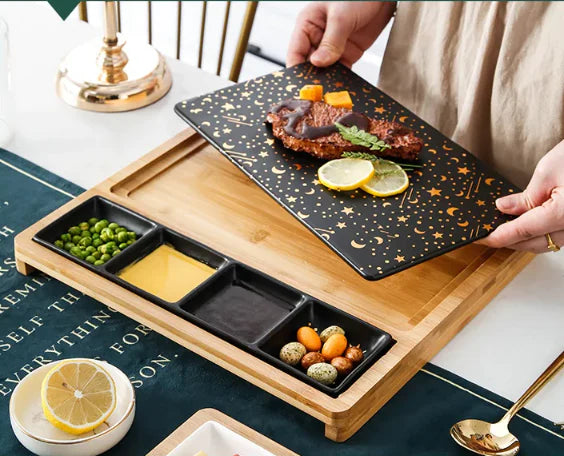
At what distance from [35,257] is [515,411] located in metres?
0.94

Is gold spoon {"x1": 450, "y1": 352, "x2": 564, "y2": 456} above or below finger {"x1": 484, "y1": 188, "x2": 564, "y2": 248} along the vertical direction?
below

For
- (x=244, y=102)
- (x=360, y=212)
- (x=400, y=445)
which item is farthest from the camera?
(x=244, y=102)

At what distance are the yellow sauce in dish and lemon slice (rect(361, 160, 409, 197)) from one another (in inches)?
15.6

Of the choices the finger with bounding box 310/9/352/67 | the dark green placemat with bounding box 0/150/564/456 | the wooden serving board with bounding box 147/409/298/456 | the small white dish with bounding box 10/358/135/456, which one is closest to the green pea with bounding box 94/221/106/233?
the dark green placemat with bounding box 0/150/564/456

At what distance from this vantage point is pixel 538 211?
1734 millimetres

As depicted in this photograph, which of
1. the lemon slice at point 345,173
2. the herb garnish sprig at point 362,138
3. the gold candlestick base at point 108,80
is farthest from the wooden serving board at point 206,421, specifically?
the gold candlestick base at point 108,80

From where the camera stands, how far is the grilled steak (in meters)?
1.95

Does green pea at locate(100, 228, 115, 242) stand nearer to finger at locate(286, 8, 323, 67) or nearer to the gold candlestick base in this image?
the gold candlestick base

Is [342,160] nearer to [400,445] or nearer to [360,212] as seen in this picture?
[360,212]

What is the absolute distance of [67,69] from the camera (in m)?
2.31

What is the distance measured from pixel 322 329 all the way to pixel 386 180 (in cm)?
42

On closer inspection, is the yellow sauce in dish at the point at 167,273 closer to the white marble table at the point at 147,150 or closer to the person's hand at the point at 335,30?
the white marble table at the point at 147,150

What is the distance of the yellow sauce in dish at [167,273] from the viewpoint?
5.59 feet

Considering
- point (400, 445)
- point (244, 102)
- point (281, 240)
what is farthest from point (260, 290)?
point (244, 102)
